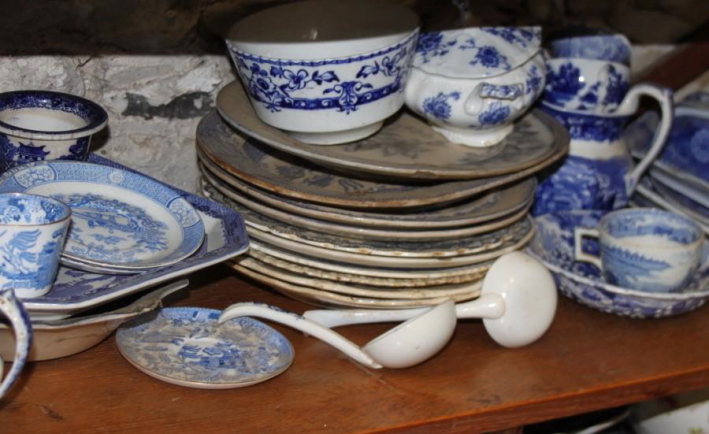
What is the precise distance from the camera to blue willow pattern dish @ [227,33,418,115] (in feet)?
2.47

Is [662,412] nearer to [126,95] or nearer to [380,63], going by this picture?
[380,63]

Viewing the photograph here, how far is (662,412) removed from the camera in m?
0.91

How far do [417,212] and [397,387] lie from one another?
187 millimetres

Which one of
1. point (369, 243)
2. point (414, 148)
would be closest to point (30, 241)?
point (369, 243)

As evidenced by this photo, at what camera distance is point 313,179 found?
84cm

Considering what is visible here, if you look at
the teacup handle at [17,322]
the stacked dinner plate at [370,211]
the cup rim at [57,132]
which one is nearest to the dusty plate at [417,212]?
the stacked dinner plate at [370,211]

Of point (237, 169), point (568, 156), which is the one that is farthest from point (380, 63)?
point (568, 156)

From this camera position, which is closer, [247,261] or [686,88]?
[247,261]

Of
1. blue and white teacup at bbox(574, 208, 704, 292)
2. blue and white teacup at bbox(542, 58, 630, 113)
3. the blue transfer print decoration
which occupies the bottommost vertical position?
blue and white teacup at bbox(574, 208, 704, 292)

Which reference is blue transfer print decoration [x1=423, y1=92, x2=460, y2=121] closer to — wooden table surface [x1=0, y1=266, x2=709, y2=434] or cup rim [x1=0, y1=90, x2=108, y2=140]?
wooden table surface [x1=0, y1=266, x2=709, y2=434]

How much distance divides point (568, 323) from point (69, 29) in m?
0.58

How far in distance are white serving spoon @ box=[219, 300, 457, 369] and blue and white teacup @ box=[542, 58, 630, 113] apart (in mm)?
338

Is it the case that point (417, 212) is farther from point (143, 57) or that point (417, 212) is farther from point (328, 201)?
point (143, 57)

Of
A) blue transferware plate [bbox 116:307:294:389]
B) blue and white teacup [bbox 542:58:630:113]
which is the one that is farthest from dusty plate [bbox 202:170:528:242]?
blue and white teacup [bbox 542:58:630:113]
